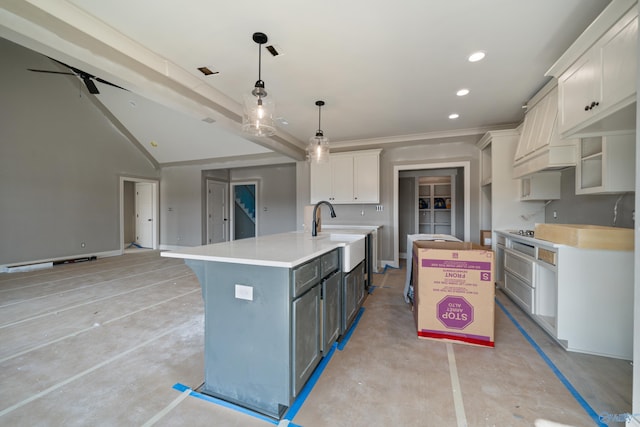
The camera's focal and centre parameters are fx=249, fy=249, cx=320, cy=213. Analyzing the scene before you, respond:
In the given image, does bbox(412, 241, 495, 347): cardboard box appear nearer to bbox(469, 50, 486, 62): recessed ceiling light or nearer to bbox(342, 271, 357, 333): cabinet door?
bbox(342, 271, 357, 333): cabinet door

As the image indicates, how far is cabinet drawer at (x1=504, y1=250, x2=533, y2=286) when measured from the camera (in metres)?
2.61

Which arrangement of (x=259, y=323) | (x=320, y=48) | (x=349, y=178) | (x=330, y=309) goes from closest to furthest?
(x=259, y=323), (x=330, y=309), (x=320, y=48), (x=349, y=178)

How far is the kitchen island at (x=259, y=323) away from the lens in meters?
1.39

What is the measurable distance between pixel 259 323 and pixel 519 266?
3.01 metres

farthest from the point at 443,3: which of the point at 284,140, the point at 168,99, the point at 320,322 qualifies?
the point at 284,140

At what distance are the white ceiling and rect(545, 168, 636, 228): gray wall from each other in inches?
52.7

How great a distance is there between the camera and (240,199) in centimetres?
874

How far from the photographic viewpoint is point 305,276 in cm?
154

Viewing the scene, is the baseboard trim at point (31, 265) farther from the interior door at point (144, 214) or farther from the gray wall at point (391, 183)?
the gray wall at point (391, 183)

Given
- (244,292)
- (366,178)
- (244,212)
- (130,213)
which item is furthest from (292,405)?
(130,213)

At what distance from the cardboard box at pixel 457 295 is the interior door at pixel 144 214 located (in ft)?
26.4

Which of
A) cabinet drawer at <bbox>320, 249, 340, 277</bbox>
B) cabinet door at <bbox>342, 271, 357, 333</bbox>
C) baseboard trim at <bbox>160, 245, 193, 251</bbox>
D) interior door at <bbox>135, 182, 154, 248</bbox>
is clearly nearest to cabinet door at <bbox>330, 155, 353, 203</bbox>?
cabinet door at <bbox>342, 271, 357, 333</bbox>

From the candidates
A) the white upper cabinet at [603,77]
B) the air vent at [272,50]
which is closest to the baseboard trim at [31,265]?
the air vent at [272,50]

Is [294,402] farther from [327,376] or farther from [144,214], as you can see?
[144,214]
